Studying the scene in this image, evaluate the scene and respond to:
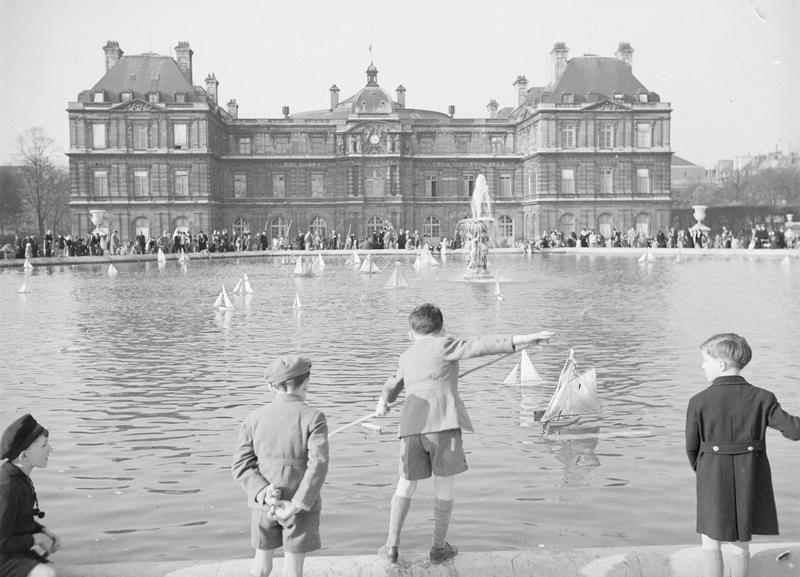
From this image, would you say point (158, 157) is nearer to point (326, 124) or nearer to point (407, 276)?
point (326, 124)

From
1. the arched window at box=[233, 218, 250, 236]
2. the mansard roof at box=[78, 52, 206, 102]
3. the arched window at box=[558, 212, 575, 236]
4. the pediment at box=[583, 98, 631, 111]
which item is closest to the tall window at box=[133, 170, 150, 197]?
the mansard roof at box=[78, 52, 206, 102]

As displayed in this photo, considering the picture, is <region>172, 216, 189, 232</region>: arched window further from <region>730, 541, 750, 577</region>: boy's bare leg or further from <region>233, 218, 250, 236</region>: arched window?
<region>730, 541, 750, 577</region>: boy's bare leg

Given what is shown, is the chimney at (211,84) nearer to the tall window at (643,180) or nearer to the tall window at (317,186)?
the tall window at (317,186)

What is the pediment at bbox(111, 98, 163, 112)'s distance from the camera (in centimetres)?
6819

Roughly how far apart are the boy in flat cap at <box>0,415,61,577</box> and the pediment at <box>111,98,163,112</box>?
6647 cm

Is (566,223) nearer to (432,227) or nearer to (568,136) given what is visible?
(568,136)

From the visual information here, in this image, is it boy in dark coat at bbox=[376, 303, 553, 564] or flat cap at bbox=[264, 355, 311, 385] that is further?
boy in dark coat at bbox=[376, 303, 553, 564]

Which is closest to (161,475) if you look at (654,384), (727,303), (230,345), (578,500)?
(578,500)

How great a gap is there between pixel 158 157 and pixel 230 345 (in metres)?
57.3

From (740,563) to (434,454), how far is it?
1.75 meters

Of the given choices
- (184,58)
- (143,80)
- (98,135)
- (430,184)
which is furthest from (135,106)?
(430,184)

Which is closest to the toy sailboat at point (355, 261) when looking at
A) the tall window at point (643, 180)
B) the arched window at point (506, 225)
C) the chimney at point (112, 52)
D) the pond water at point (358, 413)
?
the pond water at point (358, 413)

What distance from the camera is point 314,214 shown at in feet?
251

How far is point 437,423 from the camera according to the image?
5.67 metres
